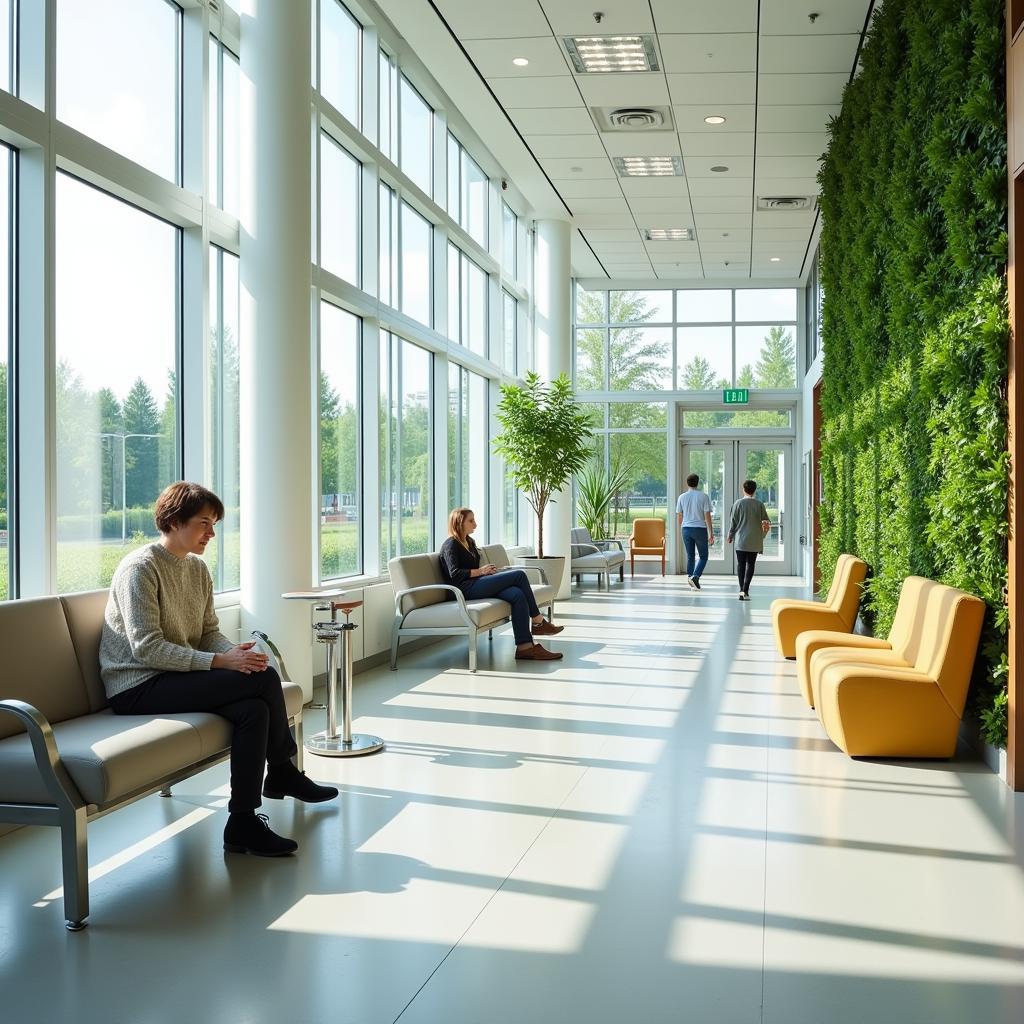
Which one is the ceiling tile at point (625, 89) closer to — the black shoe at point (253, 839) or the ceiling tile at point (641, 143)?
the ceiling tile at point (641, 143)

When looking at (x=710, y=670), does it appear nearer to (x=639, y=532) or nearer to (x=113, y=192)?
(x=113, y=192)

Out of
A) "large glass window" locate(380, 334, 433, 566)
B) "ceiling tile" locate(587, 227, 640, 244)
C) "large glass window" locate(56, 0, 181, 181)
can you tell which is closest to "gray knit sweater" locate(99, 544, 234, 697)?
"large glass window" locate(56, 0, 181, 181)

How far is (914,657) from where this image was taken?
5.76 m

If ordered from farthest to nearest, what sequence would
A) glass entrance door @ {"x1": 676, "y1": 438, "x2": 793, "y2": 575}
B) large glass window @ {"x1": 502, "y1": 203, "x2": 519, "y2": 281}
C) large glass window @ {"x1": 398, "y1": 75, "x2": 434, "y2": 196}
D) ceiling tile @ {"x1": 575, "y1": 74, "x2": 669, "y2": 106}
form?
glass entrance door @ {"x1": 676, "y1": 438, "x2": 793, "y2": 575}
large glass window @ {"x1": 502, "y1": 203, "x2": 519, "y2": 281}
large glass window @ {"x1": 398, "y1": 75, "x2": 434, "y2": 196}
ceiling tile @ {"x1": 575, "y1": 74, "x2": 669, "y2": 106}

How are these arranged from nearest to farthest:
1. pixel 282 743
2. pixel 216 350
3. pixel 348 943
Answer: pixel 348 943, pixel 282 743, pixel 216 350

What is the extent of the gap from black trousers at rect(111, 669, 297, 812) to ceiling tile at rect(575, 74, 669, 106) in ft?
23.4

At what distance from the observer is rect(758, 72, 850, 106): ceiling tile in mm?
9398

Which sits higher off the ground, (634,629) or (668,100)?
(668,100)

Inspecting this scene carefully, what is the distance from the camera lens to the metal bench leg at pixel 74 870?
322cm

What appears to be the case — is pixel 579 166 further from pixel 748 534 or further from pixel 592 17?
pixel 748 534

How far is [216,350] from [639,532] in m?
12.6

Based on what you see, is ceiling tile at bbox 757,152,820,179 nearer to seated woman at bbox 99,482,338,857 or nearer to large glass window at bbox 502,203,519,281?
large glass window at bbox 502,203,519,281

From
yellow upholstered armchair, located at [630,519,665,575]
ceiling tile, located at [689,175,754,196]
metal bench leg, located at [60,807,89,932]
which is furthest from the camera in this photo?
yellow upholstered armchair, located at [630,519,665,575]

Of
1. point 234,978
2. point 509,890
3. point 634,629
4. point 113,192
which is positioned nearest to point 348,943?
point 234,978
